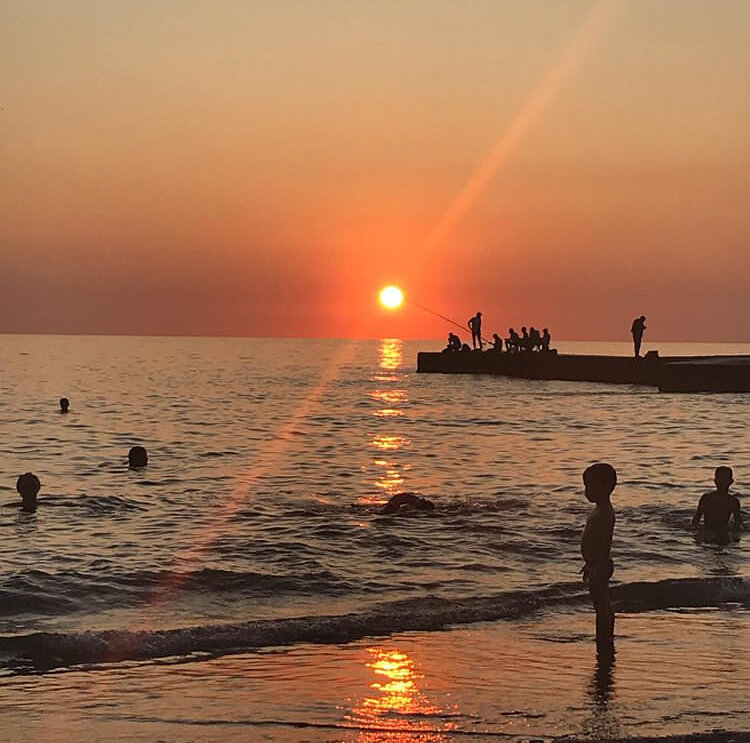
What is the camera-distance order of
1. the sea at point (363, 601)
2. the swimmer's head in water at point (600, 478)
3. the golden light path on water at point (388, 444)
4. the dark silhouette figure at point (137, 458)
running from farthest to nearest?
1. the dark silhouette figure at point (137, 458)
2. the golden light path on water at point (388, 444)
3. the swimmer's head in water at point (600, 478)
4. the sea at point (363, 601)

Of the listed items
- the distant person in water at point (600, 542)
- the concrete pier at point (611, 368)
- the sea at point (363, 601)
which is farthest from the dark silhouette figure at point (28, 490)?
the concrete pier at point (611, 368)

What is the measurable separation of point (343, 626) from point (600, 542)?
12.5 feet

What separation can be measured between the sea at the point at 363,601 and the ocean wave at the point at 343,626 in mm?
47

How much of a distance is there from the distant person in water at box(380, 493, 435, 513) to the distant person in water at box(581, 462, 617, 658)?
12757mm

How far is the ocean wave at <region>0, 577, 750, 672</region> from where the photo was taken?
42.3ft

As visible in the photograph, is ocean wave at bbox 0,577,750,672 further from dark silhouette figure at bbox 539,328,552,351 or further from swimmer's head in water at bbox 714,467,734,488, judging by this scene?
dark silhouette figure at bbox 539,328,552,351

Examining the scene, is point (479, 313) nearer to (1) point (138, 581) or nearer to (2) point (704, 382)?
(2) point (704, 382)

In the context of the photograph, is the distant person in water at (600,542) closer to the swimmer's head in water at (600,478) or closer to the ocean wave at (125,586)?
the swimmer's head in water at (600,478)

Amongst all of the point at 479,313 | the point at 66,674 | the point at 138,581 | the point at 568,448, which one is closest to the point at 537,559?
the point at 138,581

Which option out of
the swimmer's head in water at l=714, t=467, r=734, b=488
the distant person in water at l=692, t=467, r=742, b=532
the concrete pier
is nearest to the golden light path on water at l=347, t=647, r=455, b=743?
the swimmer's head in water at l=714, t=467, r=734, b=488

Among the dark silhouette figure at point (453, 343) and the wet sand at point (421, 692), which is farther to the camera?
the dark silhouette figure at point (453, 343)

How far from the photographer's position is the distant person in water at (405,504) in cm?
2491

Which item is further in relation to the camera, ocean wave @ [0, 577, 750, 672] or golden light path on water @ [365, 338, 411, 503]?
golden light path on water @ [365, 338, 411, 503]

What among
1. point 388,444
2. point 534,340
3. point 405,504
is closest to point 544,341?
point 534,340
